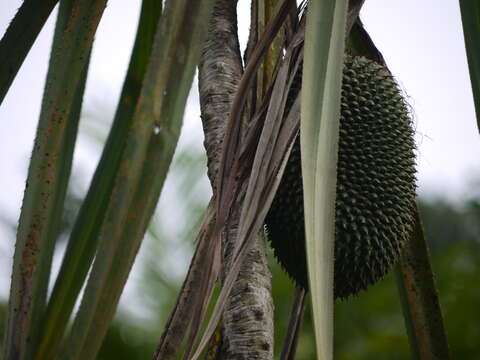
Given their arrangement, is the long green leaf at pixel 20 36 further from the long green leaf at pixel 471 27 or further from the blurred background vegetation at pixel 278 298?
the blurred background vegetation at pixel 278 298

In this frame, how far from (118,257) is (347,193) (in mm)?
563

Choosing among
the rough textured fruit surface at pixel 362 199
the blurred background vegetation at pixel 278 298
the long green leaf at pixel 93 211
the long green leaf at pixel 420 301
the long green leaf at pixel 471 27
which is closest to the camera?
the long green leaf at pixel 93 211

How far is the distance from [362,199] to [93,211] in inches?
14.9

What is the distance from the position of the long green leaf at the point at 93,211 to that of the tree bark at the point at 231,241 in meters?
0.10

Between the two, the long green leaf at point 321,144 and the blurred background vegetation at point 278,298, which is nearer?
the long green leaf at point 321,144

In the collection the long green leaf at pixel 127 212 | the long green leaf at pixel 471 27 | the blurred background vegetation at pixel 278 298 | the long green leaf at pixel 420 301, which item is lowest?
the long green leaf at pixel 127 212

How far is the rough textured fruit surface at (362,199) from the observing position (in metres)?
1.02

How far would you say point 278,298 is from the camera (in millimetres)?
4113

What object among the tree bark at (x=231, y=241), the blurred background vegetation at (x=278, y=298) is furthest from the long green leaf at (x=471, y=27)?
the blurred background vegetation at (x=278, y=298)

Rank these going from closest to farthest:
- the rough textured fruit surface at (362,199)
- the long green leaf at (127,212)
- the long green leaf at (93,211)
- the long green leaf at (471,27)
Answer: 1. the long green leaf at (127,212)
2. the long green leaf at (93,211)
3. the long green leaf at (471,27)
4. the rough textured fruit surface at (362,199)

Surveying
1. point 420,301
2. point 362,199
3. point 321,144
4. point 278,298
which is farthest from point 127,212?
point 278,298

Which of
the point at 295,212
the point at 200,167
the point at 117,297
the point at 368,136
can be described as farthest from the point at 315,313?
the point at 200,167

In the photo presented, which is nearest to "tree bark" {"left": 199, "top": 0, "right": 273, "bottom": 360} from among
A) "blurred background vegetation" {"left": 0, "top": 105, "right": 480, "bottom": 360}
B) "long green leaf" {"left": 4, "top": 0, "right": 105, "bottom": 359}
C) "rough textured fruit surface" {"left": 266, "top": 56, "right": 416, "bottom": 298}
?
"rough textured fruit surface" {"left": 266, "top": 56, "right": 416, "bottom": 298}

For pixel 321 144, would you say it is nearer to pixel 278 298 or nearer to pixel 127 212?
pixel 127 212
